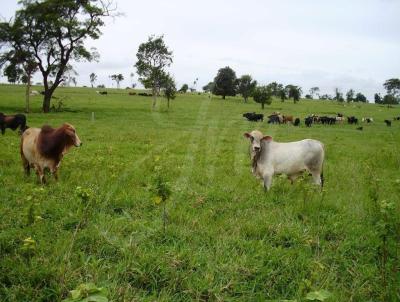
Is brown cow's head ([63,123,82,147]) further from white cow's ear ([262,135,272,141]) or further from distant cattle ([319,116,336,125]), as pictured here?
distant cattle ([319,116,336,125])

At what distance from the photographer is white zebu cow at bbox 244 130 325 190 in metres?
10.0

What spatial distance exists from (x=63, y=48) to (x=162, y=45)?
75.9 feet

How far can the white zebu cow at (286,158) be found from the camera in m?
10.0

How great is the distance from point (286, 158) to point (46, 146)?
626cm

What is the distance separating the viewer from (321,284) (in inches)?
194

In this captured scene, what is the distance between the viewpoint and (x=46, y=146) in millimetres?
9508

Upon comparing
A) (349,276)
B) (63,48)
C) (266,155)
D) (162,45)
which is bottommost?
(349,276)

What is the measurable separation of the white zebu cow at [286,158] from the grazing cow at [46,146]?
483 cm

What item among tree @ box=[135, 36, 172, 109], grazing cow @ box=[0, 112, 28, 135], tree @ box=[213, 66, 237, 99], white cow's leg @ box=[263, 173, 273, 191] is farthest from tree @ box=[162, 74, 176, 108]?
white cow's leg @ box=[263, 173, 273, 191]

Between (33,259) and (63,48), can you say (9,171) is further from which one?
(63,48)

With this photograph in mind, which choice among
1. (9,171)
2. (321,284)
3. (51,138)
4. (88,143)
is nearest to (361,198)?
(321,284)

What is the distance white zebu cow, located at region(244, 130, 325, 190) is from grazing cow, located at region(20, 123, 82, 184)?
483 centimetres

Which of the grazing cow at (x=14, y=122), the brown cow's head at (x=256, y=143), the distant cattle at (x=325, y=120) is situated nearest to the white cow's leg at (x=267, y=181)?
the brown cow's head at (x=256, y=143)

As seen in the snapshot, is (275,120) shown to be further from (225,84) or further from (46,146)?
(225,84)
